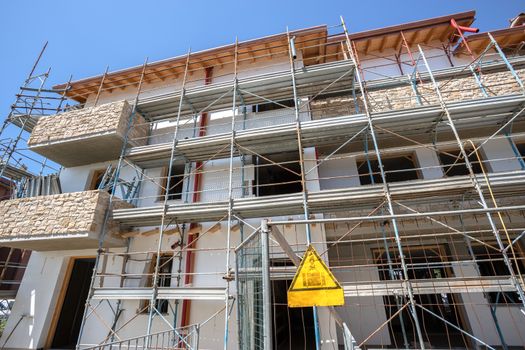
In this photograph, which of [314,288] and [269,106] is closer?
[314,288]

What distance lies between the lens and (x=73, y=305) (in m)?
9.91

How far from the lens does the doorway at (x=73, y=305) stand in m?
9.26

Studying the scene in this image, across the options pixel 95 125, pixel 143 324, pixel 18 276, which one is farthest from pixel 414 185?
A: pixel 18 276

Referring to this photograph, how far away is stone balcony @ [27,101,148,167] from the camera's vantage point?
9.59 meters

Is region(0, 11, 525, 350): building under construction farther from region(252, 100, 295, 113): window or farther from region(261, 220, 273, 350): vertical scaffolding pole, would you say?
region(261, 220, 273, 350): vertical scaffolding pole

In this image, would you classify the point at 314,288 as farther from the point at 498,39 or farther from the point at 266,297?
the point at 498,39

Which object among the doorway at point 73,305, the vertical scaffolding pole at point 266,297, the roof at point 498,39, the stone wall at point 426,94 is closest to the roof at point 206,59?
the stone wall at point 426,94

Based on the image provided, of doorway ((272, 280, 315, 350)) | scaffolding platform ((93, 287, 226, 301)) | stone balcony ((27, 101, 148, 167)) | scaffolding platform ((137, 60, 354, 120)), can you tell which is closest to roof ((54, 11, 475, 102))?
scaffolding platform ((137, 60, 354, 120))

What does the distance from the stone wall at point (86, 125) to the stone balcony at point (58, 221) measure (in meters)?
2.40

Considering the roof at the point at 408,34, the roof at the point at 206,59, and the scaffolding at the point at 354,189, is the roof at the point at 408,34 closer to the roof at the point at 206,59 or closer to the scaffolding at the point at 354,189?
the scaffolding at the point at 354,189

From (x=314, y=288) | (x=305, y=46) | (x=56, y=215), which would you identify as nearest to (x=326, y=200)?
(x=314, y=288)

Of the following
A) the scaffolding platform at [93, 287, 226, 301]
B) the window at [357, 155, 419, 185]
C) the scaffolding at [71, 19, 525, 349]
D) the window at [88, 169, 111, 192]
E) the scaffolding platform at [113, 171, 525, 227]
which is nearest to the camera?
the scaffolding at [71, 19, 525, 349]

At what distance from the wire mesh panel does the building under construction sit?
2768 mm

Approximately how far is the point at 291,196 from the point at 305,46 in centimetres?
713
